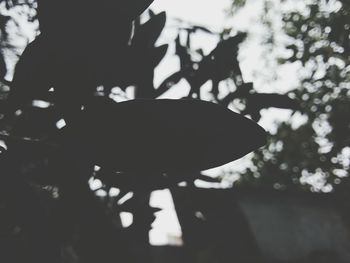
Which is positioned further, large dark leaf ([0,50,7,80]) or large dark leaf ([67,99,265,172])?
large dark leaf ([0,50,7,80])

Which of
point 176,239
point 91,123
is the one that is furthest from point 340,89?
point 176,239

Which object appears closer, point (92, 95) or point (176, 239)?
point (92, 95)

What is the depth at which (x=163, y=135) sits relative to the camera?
1.68 ft

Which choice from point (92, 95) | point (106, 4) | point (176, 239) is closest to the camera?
point (106, 4)

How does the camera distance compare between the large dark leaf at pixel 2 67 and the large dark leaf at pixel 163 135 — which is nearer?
the large dark leaf at pixel 163 135

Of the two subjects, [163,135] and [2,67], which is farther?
[2,67]

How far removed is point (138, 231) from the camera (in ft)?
3.66

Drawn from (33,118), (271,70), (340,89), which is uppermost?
(33,118)

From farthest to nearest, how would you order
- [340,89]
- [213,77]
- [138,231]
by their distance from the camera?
[340,89] < [213,77] < [138,231]

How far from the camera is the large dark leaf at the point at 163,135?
1.63 feet

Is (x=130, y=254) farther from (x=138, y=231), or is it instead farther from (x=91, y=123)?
(x=138, y=231)

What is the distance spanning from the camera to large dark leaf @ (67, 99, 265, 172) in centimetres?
50

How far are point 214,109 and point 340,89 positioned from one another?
200cm

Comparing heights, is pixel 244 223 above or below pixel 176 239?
above
